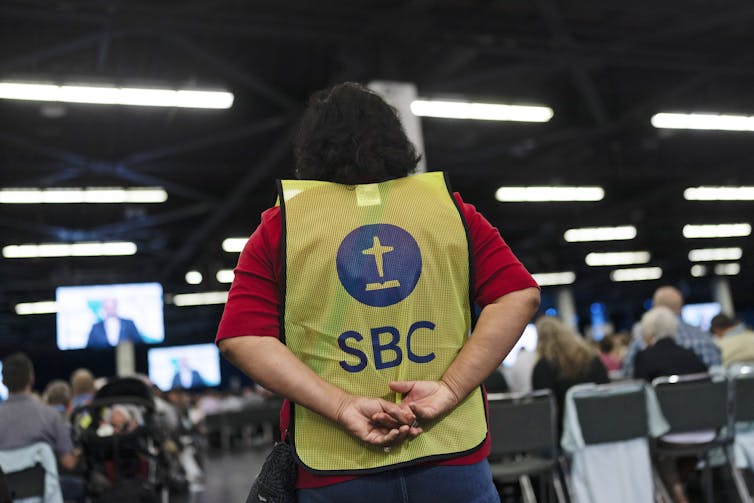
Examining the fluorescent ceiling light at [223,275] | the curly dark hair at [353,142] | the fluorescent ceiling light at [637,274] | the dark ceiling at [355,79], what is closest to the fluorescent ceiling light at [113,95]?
the dark ceiling at [355,79]

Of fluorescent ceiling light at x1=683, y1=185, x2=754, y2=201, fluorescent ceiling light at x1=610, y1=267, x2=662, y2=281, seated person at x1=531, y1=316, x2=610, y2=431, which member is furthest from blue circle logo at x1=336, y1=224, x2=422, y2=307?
fluorescent ceiling light at x1=610, y1=267, x2=662, y2=281

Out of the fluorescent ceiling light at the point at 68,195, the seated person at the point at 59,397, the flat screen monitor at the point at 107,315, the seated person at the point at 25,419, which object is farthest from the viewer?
the flat screen monitor at the point at 107,315

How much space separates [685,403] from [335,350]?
353 centimetres

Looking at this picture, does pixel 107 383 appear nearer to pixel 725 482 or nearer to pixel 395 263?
pixel 725 482

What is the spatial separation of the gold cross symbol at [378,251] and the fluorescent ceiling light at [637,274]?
25.2 m

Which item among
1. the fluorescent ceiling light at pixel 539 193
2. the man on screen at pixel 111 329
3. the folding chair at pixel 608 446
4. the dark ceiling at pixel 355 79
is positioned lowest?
the folding chair at pixel 608 446

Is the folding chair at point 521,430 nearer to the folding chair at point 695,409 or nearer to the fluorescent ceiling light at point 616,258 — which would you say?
the folding chair at point 695,409

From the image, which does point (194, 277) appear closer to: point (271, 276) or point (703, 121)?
point (703, 121)

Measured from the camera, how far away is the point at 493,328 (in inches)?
48.3

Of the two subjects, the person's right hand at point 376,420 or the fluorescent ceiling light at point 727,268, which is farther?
the fluorescent ceiling light at point 727,268

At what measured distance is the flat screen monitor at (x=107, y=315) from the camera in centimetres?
1218

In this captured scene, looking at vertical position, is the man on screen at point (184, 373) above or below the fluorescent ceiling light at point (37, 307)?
below

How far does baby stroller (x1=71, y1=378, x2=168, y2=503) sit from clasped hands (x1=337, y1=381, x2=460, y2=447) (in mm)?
4019

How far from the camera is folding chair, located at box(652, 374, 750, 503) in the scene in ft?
13.6
